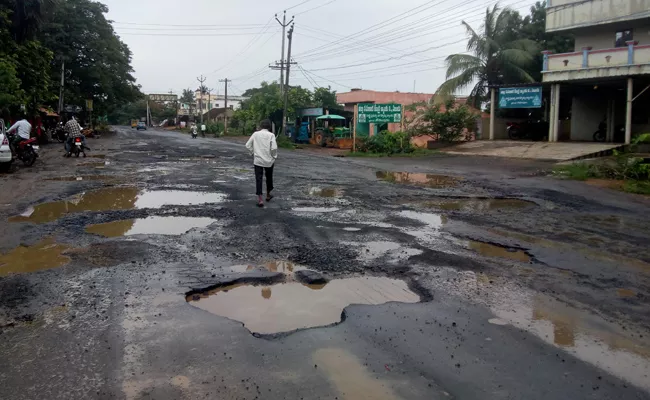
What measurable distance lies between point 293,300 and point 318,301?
22cm

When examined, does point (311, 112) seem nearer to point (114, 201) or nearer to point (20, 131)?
point (20, 131)

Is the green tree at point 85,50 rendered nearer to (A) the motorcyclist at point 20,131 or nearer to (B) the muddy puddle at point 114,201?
(A) the motorcyclist at point 20,131

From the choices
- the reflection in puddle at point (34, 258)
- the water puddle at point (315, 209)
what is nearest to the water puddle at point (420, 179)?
the water puddle at point (315, 209)

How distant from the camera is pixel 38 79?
78.8 feet

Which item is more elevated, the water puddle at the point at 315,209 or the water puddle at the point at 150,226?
the water puddle at the point at 315,209

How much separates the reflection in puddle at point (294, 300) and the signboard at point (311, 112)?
29.5 metres

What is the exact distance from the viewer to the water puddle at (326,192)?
10557 mm

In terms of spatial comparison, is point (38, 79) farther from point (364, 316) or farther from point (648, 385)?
point (648, 385)

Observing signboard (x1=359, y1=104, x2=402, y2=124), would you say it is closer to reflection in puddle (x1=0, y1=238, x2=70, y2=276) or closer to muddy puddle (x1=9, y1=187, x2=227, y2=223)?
muddy puddle (x1=9, y1=187, x2=227, y2=223)

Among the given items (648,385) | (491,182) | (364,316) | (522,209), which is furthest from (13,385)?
(491,182)

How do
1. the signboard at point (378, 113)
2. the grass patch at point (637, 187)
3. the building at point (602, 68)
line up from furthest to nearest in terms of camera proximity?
the signboard at point (378, 113), the building at point (602, 68), the grass patch at point (637, 187)

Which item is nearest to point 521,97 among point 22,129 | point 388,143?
point 388,143

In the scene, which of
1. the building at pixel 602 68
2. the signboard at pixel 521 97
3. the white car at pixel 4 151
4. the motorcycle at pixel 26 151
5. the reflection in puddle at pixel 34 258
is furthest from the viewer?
the signboard at pixel 521 97

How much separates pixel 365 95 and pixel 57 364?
3889 cm
